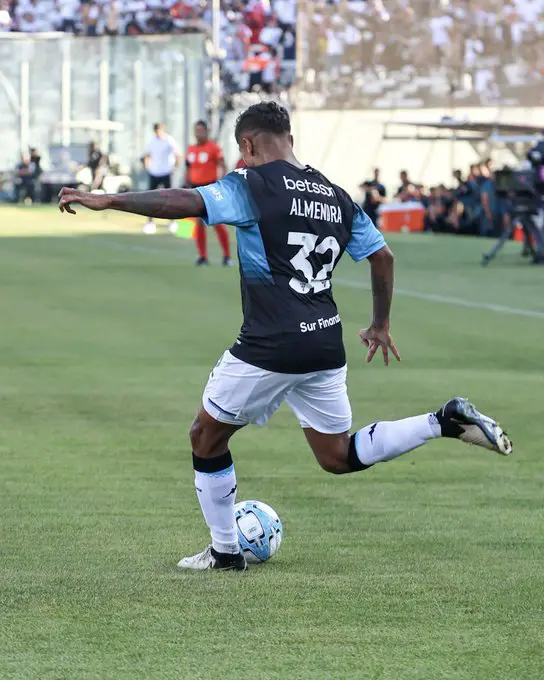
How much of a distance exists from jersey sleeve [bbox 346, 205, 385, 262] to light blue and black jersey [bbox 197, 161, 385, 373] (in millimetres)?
138

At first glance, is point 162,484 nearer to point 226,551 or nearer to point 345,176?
point 226,551

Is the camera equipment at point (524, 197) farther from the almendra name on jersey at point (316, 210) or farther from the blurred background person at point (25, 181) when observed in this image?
the blurred background person at point (25, 181)

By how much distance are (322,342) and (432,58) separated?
39816 millimetres

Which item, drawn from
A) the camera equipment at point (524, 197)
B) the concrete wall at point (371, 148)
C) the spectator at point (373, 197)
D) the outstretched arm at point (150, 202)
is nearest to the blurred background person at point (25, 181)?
the concrete wall at point (371, 148)

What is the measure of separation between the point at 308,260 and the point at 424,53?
3993cm

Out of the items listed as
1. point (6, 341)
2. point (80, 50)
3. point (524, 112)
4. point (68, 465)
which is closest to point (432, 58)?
point (524, 112)

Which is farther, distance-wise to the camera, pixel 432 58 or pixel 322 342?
pixel 432 58

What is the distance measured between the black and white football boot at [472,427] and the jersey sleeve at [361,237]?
2.35ft

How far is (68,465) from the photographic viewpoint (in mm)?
8758

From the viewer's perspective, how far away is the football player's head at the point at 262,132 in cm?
591

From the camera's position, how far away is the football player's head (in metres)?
5.91

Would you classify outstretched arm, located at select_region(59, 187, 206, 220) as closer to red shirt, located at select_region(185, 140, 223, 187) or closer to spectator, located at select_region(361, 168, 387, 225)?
red shirt, located at select_region(185, 140, 223, 187)

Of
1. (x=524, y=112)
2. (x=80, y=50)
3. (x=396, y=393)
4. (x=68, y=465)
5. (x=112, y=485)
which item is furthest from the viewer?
(x=80, y=50)

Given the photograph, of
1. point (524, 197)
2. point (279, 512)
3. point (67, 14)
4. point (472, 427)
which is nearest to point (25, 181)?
point (67, 14)
